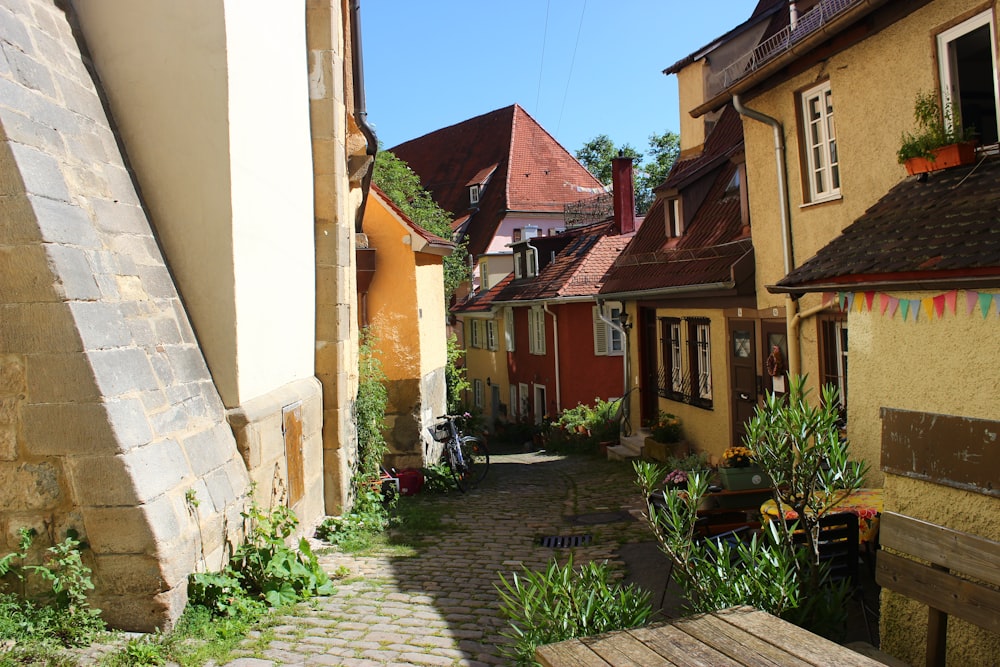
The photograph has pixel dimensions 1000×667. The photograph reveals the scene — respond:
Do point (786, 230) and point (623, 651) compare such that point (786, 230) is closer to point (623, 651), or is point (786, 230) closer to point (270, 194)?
point (270, 194)

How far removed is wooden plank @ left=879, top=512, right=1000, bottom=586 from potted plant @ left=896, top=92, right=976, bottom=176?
3.37 meters

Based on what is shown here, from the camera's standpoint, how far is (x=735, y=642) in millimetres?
3213

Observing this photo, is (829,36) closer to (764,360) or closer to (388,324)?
(764,360)

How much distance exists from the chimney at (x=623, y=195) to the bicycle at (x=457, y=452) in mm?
11632

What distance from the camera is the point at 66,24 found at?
6035 millimetres

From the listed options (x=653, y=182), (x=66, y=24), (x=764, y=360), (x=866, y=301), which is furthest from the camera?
(x=653, y=182)

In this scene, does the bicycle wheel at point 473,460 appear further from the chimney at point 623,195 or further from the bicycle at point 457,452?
the chimney at point 623,195

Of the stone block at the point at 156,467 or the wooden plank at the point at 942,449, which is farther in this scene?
the stone block at the point at 156,467

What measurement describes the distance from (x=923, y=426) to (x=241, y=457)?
4440 mm

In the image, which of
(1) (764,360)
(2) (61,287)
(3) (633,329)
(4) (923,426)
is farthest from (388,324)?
(4) (923,426)

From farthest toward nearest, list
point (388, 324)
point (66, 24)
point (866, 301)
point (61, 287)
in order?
point (388, 324) < point (66, 24) < point (866, 301) < point (61, 287)

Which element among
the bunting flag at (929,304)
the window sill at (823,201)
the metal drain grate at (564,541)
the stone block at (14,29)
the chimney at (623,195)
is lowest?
the metal drain grate at (564,541)

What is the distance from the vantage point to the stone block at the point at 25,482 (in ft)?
15.0

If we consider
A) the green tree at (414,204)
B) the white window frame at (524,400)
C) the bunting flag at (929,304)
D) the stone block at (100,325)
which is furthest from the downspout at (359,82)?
the white window frame at (524,400)
